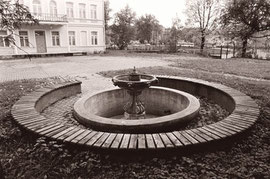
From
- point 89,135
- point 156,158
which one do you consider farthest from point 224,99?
point 89,135

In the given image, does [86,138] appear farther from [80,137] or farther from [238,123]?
[238,123]

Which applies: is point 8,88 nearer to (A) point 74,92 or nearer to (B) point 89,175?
(A) point 74,92

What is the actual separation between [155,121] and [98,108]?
247cm

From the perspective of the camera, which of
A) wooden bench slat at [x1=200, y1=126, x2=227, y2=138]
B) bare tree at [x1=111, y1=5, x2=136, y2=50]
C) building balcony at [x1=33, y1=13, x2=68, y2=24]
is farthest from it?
bare tree at [x1=111, y1=5, x2=136, y2=50]

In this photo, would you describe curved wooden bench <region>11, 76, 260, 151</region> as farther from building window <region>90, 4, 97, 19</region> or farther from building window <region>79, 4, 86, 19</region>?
building window <region>90, 4, 97, 19</region>

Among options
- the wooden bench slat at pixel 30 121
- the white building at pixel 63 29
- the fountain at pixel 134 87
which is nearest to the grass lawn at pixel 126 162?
the wooden bench slat at pixel 30 121

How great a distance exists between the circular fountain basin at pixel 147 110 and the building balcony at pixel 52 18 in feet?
64.4

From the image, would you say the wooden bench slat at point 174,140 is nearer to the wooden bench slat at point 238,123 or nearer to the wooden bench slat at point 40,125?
the wooden bench slat at point 238,123

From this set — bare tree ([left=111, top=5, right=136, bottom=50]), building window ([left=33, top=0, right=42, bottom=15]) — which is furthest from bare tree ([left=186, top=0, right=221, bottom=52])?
building window ([left=33, top=0, right=42, bottom=15])

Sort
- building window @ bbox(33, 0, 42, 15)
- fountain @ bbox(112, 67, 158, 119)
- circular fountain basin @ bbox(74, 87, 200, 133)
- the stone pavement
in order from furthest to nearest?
building window @ bbox(33, 0, 42, 15) < the stone pavement < fountain @ bbox(112, 67, 158, 119) < circular fountain basin @ bbox(74, 87, 200, 133)

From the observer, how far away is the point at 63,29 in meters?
23.9

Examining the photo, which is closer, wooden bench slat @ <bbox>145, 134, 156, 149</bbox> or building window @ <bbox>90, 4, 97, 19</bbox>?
wooden bench slat @ <bbox>145, 134, 156, 149</bbox>

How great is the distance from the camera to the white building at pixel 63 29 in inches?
858

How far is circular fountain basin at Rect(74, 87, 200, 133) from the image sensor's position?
346cm
